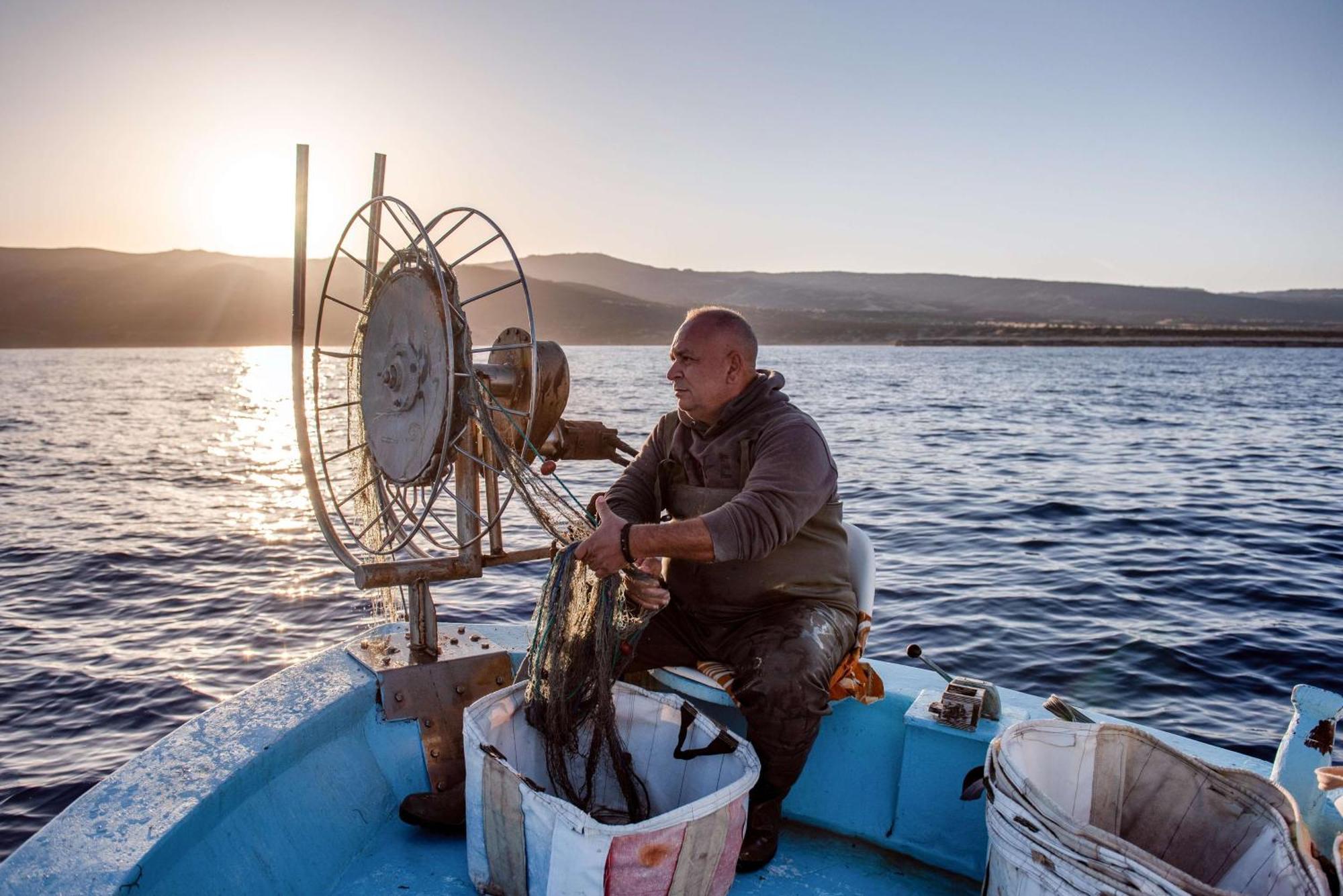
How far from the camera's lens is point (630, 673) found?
137 inches

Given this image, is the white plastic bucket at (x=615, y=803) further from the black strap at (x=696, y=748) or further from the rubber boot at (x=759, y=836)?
the rubber boot at (x=759, y=836)

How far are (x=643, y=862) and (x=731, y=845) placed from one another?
0.32 metres

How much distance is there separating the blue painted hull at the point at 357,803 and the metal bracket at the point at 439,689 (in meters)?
0.05

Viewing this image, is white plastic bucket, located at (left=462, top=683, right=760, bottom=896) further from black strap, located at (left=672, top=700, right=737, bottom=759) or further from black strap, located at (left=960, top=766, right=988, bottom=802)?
black strap, located at (left=960, top=766, right=988, bottom=802)

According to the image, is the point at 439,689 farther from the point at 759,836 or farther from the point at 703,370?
the point at 703,370

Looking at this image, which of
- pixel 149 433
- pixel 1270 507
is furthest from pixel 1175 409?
pixel 149 433

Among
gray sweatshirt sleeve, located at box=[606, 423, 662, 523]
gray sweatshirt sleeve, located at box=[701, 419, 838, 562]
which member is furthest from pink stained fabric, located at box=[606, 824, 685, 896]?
gray sweatshirt sleeve, located at box=[606, 423, 662, 523]

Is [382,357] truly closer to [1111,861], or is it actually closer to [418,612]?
[418,612]

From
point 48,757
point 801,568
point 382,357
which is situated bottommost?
point 48,757

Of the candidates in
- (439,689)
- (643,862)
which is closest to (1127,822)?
(643,862)

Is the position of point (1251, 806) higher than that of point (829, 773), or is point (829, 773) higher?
point (1251, 806)

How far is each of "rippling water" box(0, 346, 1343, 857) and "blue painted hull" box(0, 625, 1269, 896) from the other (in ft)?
9.97

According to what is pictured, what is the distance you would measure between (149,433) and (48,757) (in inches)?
788

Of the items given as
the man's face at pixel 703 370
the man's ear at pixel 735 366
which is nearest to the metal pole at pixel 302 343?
the man's face at pixel 703 370
